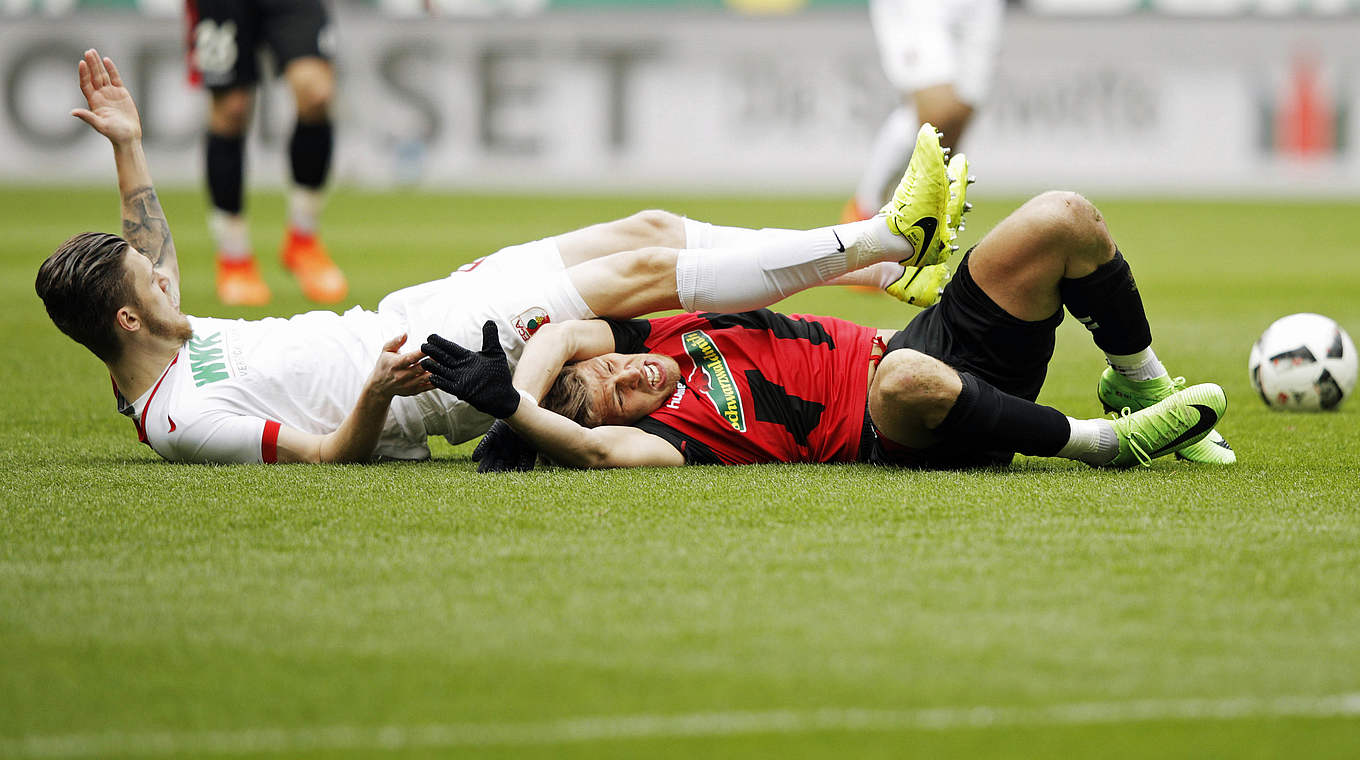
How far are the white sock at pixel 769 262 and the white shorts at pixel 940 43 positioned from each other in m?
3.73

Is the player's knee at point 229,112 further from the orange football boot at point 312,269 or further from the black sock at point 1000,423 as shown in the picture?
the black sock at point 1000,423

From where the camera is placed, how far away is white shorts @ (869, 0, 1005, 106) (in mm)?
7301

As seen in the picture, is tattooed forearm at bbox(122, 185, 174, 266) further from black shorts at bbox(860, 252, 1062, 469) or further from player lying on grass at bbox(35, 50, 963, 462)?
black shorts at bbox(860, 252, 1062, 469)

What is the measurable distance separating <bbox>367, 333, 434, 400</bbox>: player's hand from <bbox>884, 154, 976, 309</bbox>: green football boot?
3.99ft

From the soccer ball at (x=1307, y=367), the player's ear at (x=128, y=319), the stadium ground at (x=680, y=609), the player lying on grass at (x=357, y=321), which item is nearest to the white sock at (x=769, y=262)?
the player lying on grass at (x=357, y=321)

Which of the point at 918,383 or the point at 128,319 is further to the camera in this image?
the point at 128,319

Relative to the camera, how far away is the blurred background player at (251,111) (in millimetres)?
7262

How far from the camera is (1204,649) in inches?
87.6

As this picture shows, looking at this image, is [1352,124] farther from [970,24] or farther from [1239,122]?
[970,24]

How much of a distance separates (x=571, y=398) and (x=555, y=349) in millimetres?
125

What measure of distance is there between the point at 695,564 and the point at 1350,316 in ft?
19.9

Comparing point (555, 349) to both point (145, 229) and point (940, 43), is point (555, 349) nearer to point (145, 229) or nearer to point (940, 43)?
point (145, 229)

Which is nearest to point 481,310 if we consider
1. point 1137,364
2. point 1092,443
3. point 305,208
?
point 1092,443

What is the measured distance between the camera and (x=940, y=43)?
24.1 ft
